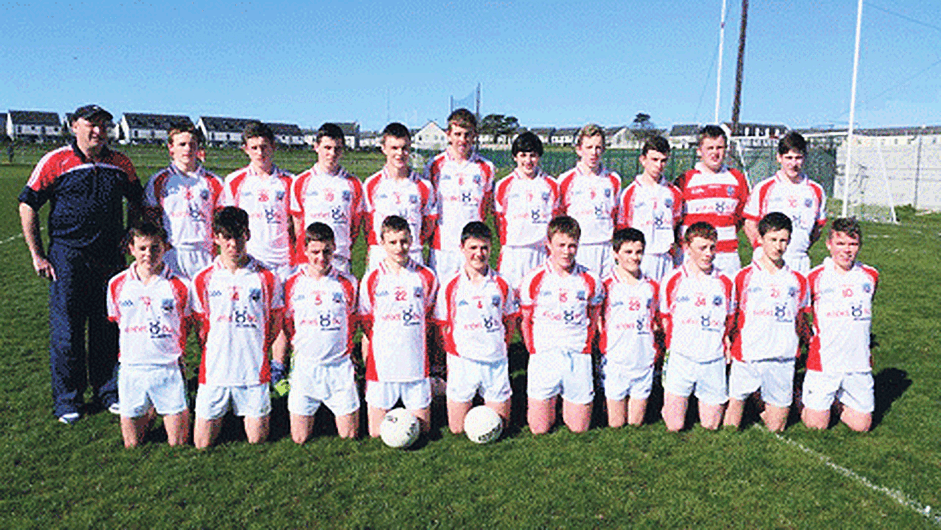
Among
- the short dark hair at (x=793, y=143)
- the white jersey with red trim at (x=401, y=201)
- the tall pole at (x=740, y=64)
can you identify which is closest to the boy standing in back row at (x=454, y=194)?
the white jersey with red trim at (x=401, y=201)

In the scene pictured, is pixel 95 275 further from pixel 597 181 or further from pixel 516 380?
pixel 597 181

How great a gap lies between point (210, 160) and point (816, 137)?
114 feet

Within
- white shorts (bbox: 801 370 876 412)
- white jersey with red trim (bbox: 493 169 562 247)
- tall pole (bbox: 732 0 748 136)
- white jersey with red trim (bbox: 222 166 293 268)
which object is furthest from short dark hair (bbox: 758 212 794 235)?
tall pole (bbox: 732 0 748 136)

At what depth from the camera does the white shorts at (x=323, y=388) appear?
4574 millimetres

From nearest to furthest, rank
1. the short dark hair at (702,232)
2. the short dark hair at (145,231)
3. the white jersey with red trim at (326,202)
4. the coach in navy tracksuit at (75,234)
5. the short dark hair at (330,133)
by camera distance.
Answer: the short dark hair at (145,231) → the short dark hair at (702,232) → the coach in navy tracksuit at (75,234) → the short dark hair at (330,133) → the white jersey with red trim at (326,202)

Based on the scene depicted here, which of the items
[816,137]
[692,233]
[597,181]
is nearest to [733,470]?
[692,233]

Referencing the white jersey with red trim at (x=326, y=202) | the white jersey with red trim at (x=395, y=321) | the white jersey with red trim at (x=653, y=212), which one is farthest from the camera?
the white jersey with red trim at (x=653, y=212)

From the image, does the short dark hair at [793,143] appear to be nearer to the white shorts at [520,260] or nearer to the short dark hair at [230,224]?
the white shorts at [520,260]

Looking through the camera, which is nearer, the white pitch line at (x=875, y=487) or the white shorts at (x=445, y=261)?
the white pitch line at (x=875, y=487)

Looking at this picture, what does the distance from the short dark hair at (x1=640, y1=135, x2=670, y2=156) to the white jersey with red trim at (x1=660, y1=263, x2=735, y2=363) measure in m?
1.26

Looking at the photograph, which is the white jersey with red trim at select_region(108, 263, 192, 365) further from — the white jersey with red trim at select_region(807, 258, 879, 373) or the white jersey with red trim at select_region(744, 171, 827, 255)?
the white jersey with red trim at select_region(744, 171, 827, 255)

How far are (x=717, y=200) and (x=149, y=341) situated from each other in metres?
4.82

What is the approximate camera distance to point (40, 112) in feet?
319

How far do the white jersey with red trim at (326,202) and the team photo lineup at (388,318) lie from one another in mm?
→ 21
